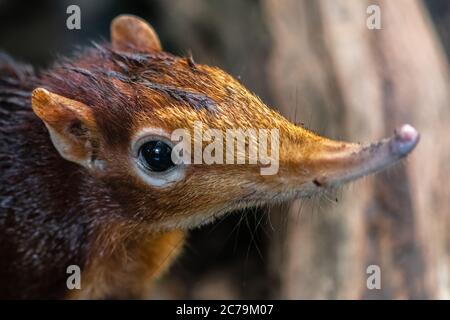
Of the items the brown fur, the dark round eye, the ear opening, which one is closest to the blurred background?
the brown fur

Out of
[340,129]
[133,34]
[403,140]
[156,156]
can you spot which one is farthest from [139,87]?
[340,129]

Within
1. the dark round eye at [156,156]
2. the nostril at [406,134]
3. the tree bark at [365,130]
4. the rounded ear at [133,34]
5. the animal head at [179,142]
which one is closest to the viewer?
the nostril at [406,134]

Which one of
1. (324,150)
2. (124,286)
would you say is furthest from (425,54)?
(124,286)

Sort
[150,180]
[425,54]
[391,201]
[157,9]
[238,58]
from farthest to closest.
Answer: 1. [157,9]
2. [238,58]
3. [425,54]
4. [391,201]
5. [150,180]

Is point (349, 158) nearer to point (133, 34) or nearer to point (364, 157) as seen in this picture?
point (364, 157)

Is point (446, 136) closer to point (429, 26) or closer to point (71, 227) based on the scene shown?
point (429, 26)

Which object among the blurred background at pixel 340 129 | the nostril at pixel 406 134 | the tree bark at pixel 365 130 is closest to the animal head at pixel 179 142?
the nostril at pixel 406 134

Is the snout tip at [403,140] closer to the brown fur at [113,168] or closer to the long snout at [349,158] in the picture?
the long snout at [349,158]
